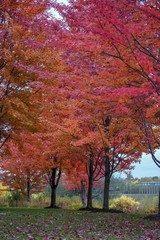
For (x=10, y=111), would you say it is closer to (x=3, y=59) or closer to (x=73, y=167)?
(x=3, y=59)

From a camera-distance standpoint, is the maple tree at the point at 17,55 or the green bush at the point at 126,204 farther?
the green bush at the point at 126,204

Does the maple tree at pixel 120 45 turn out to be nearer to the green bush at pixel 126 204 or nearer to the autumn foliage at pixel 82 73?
the autumn foliage at pixel 82 73

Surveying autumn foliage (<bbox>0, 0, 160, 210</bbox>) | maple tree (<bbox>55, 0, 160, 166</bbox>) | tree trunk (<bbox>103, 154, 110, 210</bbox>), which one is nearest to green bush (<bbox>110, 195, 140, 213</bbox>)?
autumn foliage (<bbox>0, 0, 160, 210</bbox>)

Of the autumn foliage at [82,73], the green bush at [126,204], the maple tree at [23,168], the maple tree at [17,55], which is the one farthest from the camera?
the green bush at [126,204]

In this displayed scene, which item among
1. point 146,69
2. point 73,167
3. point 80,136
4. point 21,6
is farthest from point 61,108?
point 73,167

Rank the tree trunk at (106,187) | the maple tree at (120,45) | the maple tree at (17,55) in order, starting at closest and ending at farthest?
1. the maple tree at (120,45)
2. the maple tree at (17,55)
3. the tree trunk at (106,187)

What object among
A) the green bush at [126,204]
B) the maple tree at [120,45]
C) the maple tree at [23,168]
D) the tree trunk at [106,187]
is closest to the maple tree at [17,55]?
the maple tree at [120,45]

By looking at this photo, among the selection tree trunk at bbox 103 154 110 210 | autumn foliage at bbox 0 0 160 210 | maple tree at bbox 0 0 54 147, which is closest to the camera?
autumn foliage at bbox 0 0 160 210

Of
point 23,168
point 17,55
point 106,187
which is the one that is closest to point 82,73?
point 17,55

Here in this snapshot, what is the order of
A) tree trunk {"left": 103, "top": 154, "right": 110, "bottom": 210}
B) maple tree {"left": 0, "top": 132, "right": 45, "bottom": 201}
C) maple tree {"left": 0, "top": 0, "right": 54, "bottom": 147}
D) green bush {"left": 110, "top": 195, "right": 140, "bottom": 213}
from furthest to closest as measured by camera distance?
green bush {"left": 110, "top": 195, "right": 140, "bottom": 213} → maple tree {"left": 0, "top": 132, "right": 45, "bottom": 201} → tree trunk {"left": 103, "top": 154, "right": 110, "bottom": 210} → maple tree {"left": 0, "top": 0, "right": 54, "bottom": 147}

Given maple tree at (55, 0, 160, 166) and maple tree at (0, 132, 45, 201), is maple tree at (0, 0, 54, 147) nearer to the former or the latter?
maple tree at (55, 0, 160, 166)

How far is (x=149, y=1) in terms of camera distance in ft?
32.1

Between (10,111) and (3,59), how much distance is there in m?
2.36

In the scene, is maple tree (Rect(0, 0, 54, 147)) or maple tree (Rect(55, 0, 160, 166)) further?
maple tree (Rect(0, 0, 54, 147))
